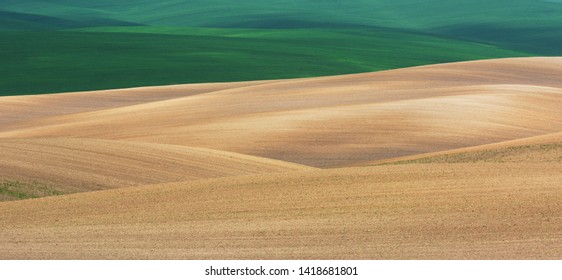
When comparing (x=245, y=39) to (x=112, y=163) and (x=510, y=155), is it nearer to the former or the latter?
(x=112, y=163)

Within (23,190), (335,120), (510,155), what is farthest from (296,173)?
(335,120)

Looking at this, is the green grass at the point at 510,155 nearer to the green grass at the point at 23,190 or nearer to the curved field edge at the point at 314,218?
the curved field edge at the point at 314,218

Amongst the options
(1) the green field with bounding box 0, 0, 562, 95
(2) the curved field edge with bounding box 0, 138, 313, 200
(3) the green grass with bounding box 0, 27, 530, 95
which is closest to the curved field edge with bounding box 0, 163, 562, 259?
(2) the curved field edge with bounding box 0, 138, 313, 200

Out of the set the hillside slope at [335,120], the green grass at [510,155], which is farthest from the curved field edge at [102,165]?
the green grass at [510,155]

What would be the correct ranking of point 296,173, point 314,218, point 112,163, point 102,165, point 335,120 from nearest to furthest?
point 314,218 → point 296,173 → point 102,165 → point 112,163 → point 335,120

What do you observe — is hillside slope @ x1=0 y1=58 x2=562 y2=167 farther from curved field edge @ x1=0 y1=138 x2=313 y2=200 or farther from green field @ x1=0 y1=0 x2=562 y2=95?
green field @ x1=0 y1=0 x2=562 y2=95

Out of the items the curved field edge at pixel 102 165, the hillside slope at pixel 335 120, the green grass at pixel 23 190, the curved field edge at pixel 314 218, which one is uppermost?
the hillside slope at pixel 335 120
